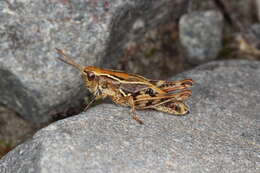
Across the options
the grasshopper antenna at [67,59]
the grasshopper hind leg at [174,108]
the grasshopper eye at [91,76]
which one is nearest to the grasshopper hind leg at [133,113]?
the grasshopper hind leg at [174,108]

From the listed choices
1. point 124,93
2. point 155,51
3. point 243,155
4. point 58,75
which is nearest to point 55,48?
point 58,75

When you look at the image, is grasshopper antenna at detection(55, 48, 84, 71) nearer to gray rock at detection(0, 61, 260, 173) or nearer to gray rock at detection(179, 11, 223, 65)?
gray rock at detection(0, 61, 260, 173)

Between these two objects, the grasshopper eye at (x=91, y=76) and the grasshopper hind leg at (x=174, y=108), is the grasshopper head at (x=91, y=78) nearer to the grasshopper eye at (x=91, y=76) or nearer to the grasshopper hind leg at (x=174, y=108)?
the grasshopper eye at (x=91, y=76)

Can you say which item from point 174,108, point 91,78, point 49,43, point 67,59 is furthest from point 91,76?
point 174,108

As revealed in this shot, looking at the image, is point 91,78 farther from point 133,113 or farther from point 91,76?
point 133,113

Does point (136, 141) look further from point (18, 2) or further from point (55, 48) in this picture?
point (18, 2)

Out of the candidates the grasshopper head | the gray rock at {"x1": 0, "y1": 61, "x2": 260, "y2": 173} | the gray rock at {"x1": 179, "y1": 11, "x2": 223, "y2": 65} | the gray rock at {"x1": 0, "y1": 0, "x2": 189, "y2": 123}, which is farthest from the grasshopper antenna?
the gray rock at {"x1": 179, "y1": 11, "x2": 223, "y2": 65}
